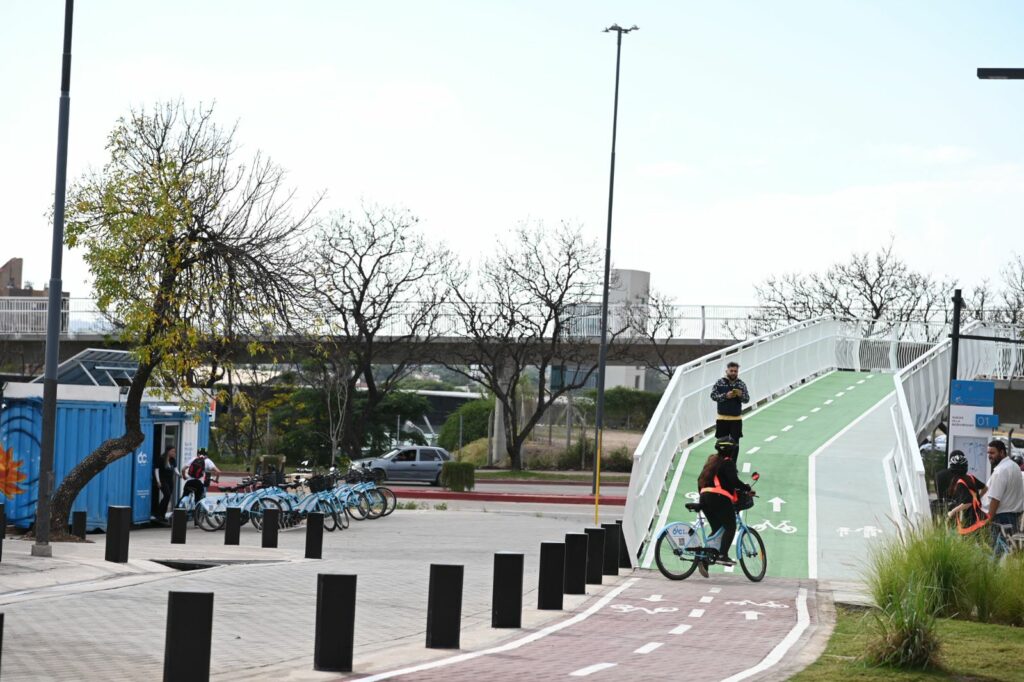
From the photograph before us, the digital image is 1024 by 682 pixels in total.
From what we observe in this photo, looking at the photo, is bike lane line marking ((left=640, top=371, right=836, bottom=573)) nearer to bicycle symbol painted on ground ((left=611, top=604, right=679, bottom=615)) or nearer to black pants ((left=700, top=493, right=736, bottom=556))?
black pants ((left=700, top=493, right=736, bottom=556))

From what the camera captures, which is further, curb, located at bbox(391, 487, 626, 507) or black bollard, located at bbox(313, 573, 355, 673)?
curb, located at bbox(391, 487, 626, 507)

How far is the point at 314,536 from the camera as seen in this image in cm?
1923

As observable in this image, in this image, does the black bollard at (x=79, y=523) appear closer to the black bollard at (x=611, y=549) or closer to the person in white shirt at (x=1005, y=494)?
the black bollard at (x=611, y=549)

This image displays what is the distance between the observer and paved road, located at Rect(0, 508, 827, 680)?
1002cm

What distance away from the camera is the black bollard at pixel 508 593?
12148mm

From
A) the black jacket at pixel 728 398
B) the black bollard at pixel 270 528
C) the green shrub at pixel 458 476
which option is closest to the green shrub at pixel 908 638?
the black jacket at pixel 728 398

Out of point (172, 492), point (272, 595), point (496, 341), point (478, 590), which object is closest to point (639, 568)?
point (478, 590)

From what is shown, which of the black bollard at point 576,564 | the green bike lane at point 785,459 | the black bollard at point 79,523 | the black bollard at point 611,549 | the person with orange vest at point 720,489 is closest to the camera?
the black bollard at point 576,564

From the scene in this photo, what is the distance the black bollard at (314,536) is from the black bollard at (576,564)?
202 inches

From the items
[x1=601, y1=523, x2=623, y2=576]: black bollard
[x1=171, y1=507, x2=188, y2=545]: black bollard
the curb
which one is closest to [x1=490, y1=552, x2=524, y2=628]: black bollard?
[x1=601, y1=523, x2=623, y2=576]: black bollard

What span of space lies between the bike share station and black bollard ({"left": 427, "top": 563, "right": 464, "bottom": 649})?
1267 cm

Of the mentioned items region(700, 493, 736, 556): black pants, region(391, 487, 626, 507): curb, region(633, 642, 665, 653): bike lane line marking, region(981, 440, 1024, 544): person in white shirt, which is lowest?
region(391, 487, 626, 507): curb

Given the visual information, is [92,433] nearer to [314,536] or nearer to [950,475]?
[314,536]

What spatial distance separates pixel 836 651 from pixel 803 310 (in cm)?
4931
